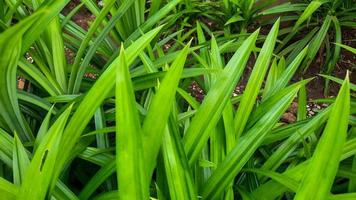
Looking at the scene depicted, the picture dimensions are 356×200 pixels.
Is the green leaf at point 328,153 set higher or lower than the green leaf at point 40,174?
higher

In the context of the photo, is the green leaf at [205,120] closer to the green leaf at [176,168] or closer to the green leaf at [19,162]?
the green leaf at [176,168]

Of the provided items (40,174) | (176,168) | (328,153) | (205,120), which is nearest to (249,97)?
(205,120)

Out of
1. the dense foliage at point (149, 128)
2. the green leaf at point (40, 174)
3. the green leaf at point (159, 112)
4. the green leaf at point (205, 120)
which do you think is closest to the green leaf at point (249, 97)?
the dense foliage at point (149, 128)

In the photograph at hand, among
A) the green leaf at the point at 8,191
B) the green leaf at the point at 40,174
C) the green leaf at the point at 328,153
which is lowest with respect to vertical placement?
the green leaf at the point at 8,191

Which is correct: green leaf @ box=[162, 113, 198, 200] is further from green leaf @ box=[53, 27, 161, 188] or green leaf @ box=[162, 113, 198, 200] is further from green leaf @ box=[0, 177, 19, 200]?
green leaf @ box=[0, 177, 19, 200]

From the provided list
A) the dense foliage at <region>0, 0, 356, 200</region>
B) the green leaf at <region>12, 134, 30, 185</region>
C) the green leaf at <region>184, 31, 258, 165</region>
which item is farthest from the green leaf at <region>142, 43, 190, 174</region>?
the green leaf at <region>12, 134, 30, 185</region>

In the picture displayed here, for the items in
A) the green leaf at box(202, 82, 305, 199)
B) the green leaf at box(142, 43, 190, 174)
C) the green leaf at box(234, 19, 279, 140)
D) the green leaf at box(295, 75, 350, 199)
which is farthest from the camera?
the green leaf at box(234, 19, 279, 140)

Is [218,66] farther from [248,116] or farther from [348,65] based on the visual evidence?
[348,65]

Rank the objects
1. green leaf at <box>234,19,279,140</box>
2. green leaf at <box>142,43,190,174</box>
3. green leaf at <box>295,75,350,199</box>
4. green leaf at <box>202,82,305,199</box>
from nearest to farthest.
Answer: green leaf at <box>295,75,350,199</box>, green leaf at <box>142,43,190,174</box>, green leaf at <box>202,82,305,199</box>, green leaf at <box>234,19,279,140</box>
